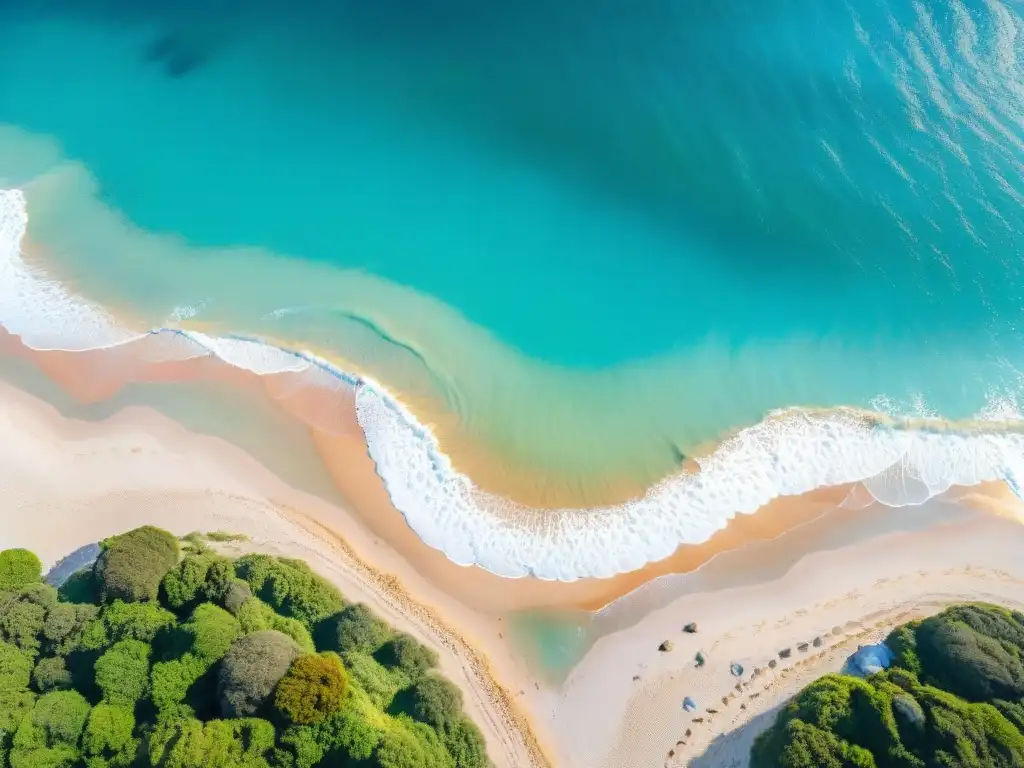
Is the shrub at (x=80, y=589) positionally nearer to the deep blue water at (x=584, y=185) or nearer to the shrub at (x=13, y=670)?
the shrub at (x=13, y=670)

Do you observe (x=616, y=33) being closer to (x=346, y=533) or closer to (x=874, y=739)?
(x=346, y=533)

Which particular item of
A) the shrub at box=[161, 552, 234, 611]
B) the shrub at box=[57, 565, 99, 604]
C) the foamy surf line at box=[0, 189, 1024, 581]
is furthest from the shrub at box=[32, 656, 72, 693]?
the foamy surf line at box=[0, 189, 1024, 581]

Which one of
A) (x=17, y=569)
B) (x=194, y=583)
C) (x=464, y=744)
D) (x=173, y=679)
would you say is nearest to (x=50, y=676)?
(x=173, y=679)

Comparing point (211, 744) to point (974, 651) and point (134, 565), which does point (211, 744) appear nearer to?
point (134, 565)

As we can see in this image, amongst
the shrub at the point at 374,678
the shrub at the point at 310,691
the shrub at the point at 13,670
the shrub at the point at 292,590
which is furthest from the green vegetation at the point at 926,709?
the shrub at the point at 13,670

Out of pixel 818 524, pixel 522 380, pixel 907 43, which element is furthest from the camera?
pixel 907 43

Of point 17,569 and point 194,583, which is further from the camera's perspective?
point 17,569

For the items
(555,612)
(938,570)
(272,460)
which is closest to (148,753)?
(272,460)
